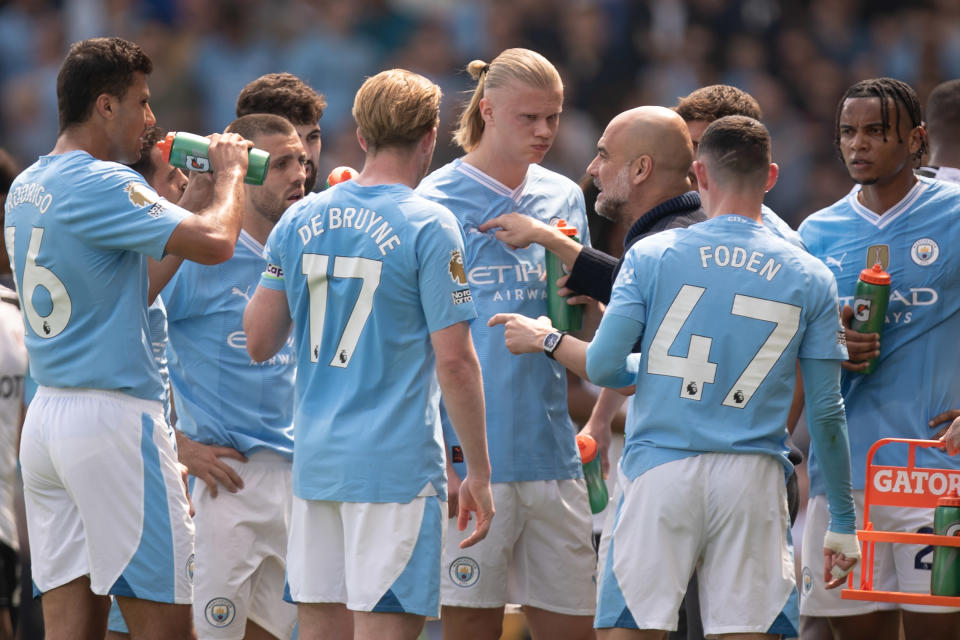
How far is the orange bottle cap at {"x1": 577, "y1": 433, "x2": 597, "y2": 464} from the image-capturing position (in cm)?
570

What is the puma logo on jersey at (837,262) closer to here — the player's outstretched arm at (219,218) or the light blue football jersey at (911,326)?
the light blue football jersey at (911,326)

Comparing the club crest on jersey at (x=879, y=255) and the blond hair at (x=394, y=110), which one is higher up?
the blond hair at (x=394, y=110)

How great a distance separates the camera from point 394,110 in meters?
4.57

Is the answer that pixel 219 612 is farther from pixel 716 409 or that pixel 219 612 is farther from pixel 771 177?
pixel 771 177

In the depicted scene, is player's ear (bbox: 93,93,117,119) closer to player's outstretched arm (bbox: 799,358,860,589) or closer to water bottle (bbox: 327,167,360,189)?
water bottle (bbox: 327,167,360,189)

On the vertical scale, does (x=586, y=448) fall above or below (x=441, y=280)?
below

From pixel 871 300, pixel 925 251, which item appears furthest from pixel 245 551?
pixel 925 251

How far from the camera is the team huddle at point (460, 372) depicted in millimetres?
4391

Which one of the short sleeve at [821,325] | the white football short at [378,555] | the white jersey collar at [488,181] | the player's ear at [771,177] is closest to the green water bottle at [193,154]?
the white jersey collar at [488,181]

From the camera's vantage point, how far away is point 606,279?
16.6 feet

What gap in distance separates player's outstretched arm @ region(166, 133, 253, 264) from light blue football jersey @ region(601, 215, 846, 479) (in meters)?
1.44

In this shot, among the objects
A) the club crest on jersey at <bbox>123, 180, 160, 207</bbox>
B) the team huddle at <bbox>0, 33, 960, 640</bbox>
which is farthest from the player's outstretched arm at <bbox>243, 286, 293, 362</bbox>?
the club crest on jersey at <bbox>123, 180, 160, 207</bbox>

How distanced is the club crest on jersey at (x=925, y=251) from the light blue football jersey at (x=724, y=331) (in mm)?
1049

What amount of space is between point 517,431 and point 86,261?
5.93ft
